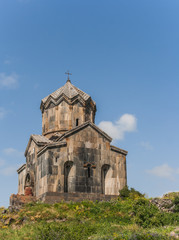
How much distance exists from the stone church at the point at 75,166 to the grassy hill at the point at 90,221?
1341mm

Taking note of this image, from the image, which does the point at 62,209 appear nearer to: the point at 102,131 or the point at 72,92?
the point at 102,131

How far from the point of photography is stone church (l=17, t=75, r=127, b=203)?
19391 mm

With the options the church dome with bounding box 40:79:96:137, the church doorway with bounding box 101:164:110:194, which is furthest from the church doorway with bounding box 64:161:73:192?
the church dome with bounding box 40:79:96:137

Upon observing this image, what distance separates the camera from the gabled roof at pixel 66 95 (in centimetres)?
2542

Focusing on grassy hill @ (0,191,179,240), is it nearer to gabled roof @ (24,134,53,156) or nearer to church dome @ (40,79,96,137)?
gabled roof @ (24,134,53,156)

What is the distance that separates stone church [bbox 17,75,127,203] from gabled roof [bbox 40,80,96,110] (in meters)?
2.56

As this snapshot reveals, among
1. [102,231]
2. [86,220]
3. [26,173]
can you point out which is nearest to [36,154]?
[26,173]

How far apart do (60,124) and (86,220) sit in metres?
10.6

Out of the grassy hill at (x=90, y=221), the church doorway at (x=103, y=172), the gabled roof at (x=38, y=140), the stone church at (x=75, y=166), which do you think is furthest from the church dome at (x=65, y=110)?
the grassy hill at (x=90, y=221)

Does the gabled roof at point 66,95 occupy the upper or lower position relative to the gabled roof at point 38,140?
upper

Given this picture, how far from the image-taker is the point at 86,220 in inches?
613

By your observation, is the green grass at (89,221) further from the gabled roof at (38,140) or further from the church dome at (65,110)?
the church dome at (65,110)

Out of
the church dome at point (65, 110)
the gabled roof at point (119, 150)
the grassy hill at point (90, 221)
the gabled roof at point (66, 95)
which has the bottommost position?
the grassy hill at point (90, 221)

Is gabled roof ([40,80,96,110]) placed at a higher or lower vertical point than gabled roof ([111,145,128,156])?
higher
